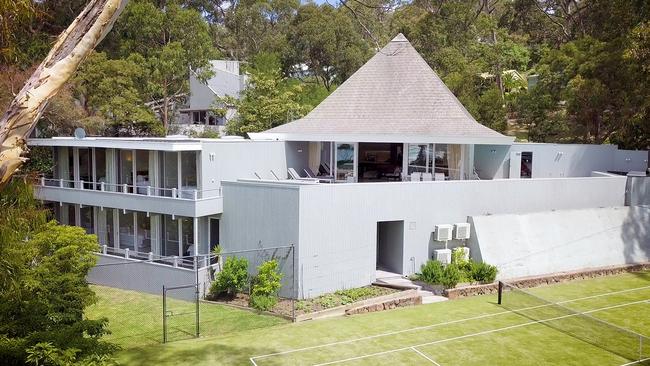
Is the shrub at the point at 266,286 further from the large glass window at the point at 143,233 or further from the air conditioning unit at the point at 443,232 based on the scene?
the large glass window at the point at 143,233

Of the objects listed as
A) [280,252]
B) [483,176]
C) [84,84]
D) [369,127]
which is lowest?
[280,252]

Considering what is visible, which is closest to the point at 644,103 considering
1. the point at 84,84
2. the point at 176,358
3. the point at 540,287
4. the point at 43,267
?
the point at 540,287

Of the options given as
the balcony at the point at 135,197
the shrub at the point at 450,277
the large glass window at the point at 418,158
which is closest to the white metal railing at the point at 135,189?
the balcony at the point at 135,197

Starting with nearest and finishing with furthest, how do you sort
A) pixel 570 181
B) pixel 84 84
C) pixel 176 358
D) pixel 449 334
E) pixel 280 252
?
pixel 176 358, pixel 449 334, pixel 280 252, pixel 570 181, pixel 84 84

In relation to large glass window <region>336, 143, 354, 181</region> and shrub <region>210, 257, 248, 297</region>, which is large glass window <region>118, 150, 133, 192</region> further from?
large glass window <region>336, 143, 354, 181</region>

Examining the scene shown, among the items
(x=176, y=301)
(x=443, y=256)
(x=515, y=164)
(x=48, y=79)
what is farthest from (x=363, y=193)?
(x=48, y=79)

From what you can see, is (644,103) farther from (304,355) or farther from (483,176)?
(304,355)

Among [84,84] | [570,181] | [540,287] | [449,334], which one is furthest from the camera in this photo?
[84,84]
